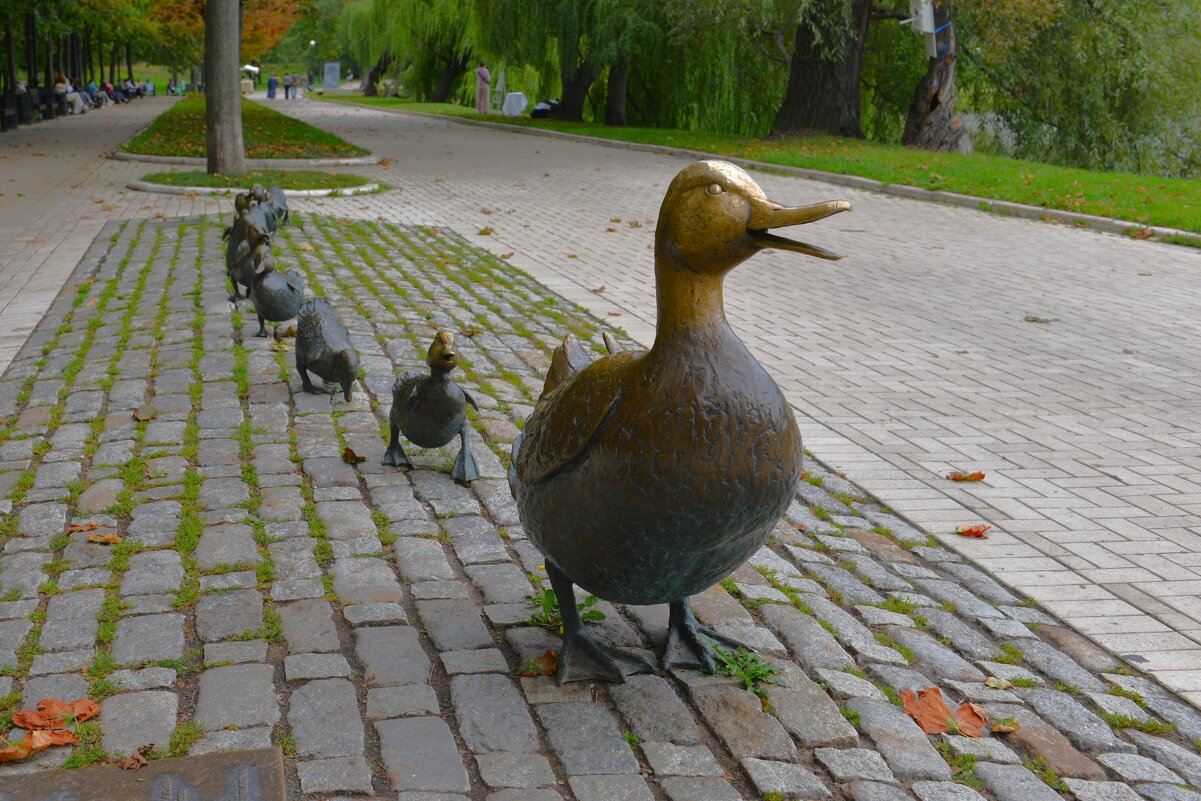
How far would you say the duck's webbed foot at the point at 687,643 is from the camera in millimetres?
3842

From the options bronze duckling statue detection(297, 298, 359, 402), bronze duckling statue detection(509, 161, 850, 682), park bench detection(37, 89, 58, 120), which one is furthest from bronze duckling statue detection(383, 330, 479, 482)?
park bench detection(37, 89, 58, 120)

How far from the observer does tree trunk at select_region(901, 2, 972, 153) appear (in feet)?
83.1

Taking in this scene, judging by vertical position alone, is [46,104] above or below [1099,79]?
below

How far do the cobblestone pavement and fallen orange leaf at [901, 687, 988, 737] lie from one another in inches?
2.1

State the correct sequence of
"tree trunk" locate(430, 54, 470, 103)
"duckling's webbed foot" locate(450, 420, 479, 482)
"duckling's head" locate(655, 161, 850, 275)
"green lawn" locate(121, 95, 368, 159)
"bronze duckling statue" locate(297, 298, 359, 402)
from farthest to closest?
"tree trunk" locate(430, 54, 470, 103), "green lawn" locate(121, 95, 368, 159), "bronze duckling statue" locate(297, 298, 359, 402), "duckling's webbed foot" locate(450, 420, 479, 482), "duckling's head" locate(655, 161, 850, 275)

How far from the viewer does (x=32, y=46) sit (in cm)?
3506

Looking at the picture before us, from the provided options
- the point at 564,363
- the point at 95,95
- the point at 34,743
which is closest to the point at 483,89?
the point at 95,95

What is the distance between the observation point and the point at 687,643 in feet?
12.8

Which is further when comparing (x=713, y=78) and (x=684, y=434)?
(x=713, y=78)

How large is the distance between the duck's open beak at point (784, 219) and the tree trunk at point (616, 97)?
31571 millimetres

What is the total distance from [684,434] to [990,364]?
6.39 m

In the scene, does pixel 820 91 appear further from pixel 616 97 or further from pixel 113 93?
Answer: pixel 113 93

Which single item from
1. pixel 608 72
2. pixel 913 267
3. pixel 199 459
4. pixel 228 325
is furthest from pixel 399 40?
pixel 199 459

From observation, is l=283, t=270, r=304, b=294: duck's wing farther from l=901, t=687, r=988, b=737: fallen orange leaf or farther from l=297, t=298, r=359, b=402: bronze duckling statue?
l=901, t=687, r=988, b=737: fallen orange leaf
